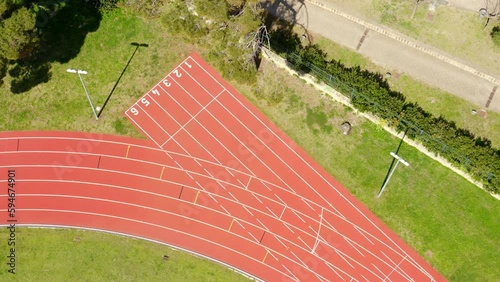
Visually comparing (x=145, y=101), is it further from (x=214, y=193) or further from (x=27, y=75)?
(x=27, y=75)

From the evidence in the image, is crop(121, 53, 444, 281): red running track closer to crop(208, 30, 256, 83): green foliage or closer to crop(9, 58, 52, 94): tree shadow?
crop(208, 30, 256, 83): green foliage

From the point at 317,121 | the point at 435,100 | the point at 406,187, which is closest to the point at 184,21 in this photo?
the point at 317,121

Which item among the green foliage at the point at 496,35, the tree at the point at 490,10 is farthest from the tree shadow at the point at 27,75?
the green foliage at the point at 496,35

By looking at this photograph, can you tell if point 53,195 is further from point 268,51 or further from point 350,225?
point 350,225

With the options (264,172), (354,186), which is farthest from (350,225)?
(264,172)

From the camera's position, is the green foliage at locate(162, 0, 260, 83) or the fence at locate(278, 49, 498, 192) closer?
the fence at locate(278, 49, 498, 192)

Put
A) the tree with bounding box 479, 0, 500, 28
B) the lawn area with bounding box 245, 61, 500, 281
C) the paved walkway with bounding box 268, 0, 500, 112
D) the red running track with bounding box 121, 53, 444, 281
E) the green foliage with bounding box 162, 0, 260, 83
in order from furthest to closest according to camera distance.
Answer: the tree with bounding box 479, 0, 500, 28 → the paved walkway with bounding box 268, 0, 500, 112 → the green foliage with bounding box 162, 0, 260, 83 → the red running track with bounding box 121, 53, 444, 281 → the lawn area with bounding box 245, 61, 500, 281

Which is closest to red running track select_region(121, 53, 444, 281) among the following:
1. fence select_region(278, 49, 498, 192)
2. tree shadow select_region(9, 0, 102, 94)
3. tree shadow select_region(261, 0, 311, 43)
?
fence select_region(278, 49, 498, 192)
